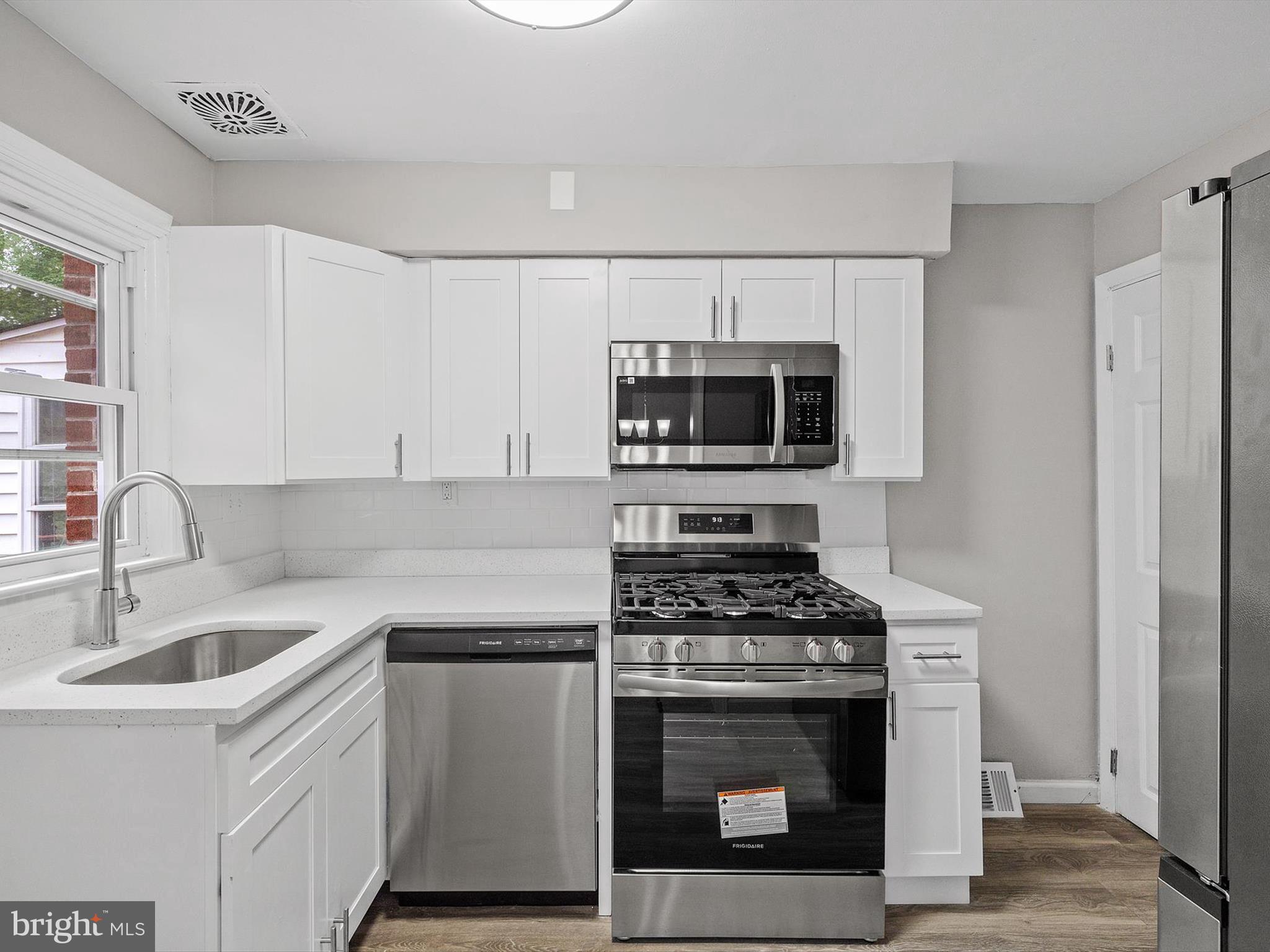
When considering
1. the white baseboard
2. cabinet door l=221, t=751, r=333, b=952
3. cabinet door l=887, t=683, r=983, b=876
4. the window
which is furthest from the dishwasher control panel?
the white baseboard

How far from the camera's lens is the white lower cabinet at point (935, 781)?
7.40 feet

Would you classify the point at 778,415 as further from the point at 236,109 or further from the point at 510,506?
the point at 236,109

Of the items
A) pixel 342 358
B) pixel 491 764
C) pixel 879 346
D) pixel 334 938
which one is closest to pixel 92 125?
pixel 342 358

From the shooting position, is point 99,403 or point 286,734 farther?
point 99,403

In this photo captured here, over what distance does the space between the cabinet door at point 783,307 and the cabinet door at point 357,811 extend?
171 centimetres

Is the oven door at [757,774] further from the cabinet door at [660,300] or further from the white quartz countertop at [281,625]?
the cabinet door at [660,300]

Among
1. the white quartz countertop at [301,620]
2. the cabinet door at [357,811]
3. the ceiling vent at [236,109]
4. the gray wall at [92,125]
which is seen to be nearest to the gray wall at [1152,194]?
the white quartz countertop at [301,620]

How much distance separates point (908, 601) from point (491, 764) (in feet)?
4.57

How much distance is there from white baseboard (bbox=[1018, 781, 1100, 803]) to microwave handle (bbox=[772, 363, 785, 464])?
1729mm

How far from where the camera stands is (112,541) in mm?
1809

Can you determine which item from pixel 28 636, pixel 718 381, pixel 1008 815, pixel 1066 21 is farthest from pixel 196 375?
pixel 1008 815

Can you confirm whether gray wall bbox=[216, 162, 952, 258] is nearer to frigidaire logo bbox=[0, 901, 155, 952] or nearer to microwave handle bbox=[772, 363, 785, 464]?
microwave handle bbox=[772, 363, 785, 464]

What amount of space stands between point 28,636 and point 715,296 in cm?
217

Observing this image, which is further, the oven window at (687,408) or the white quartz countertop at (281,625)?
the oven window at (687,408)
